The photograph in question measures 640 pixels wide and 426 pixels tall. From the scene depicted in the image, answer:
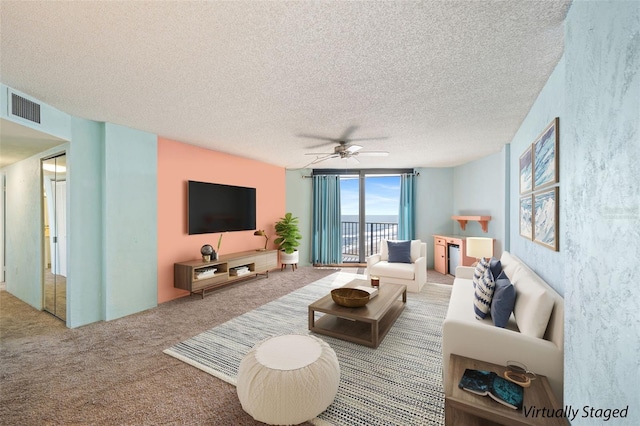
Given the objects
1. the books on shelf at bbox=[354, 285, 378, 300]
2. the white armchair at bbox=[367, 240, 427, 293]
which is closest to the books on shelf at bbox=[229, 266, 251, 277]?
the white armchair at bbox=[367, 240, 427, 293]

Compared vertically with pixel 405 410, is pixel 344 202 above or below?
above

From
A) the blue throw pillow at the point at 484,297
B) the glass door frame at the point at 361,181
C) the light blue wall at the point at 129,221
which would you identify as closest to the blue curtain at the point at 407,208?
the glass door frame at the point at 361,181

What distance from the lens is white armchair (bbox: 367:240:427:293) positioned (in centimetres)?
416

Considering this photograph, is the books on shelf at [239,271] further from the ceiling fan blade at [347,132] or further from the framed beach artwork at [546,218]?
the framed beach artwork at [546,218]

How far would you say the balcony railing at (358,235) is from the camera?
6662 millimetres

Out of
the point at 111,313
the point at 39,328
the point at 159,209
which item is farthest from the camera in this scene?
the point at 159,209

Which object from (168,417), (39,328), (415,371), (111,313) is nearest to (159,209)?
(111,313)

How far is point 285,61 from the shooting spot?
1.84 metres

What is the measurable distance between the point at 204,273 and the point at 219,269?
14.7 inches

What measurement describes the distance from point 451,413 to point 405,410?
469 millimetres

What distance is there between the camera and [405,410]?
172cm

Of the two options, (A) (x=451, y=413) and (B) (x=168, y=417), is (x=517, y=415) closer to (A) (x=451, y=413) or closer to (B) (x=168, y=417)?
(A) (x=451, y=413)

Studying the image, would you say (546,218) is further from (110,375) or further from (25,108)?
(25,108)

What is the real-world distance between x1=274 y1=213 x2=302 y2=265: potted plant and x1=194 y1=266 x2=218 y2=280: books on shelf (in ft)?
6.18
